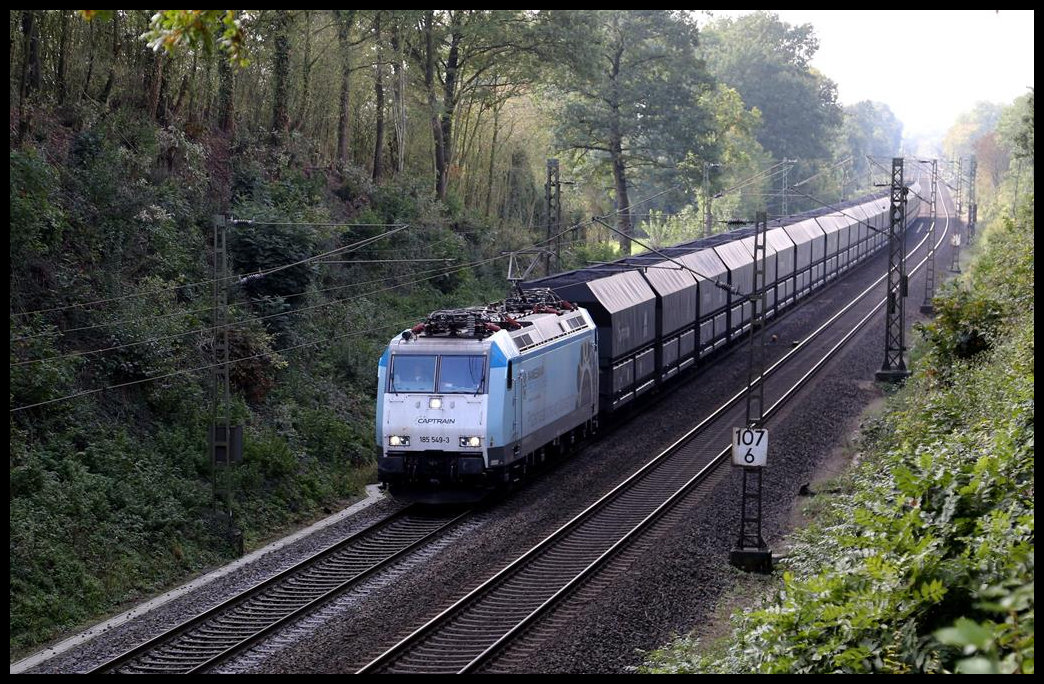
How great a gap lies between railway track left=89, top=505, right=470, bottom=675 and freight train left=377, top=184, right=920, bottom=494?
3.41ft

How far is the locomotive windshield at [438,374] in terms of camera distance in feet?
69.9

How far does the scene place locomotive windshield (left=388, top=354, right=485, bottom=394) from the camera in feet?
69.9

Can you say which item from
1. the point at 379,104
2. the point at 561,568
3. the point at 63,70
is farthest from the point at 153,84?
the point at 561,568

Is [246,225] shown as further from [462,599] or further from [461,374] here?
[462,599]

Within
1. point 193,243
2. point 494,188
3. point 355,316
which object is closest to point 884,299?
point 494,188

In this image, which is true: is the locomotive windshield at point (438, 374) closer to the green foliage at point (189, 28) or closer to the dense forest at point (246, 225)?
the dense forest at point (246, 225)

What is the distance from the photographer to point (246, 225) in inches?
1212

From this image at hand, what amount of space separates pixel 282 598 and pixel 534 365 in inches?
287

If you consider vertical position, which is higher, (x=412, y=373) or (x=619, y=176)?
(x=619, y=176)

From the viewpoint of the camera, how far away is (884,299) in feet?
173

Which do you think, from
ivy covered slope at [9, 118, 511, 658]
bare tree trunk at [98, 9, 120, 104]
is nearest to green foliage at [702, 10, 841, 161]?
ivy covered slope at [9, 118, 511, 658]

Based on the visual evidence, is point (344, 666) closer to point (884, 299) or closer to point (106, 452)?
point (106, 452)

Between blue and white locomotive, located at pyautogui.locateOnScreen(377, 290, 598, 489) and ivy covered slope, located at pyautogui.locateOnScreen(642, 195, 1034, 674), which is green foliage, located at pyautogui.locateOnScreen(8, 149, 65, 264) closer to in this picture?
blue and white locomotive, located at pyautogui.locateOnScreen(377, 290, 598, 489)

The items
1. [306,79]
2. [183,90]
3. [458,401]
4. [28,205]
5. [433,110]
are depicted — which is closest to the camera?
[458,401]
